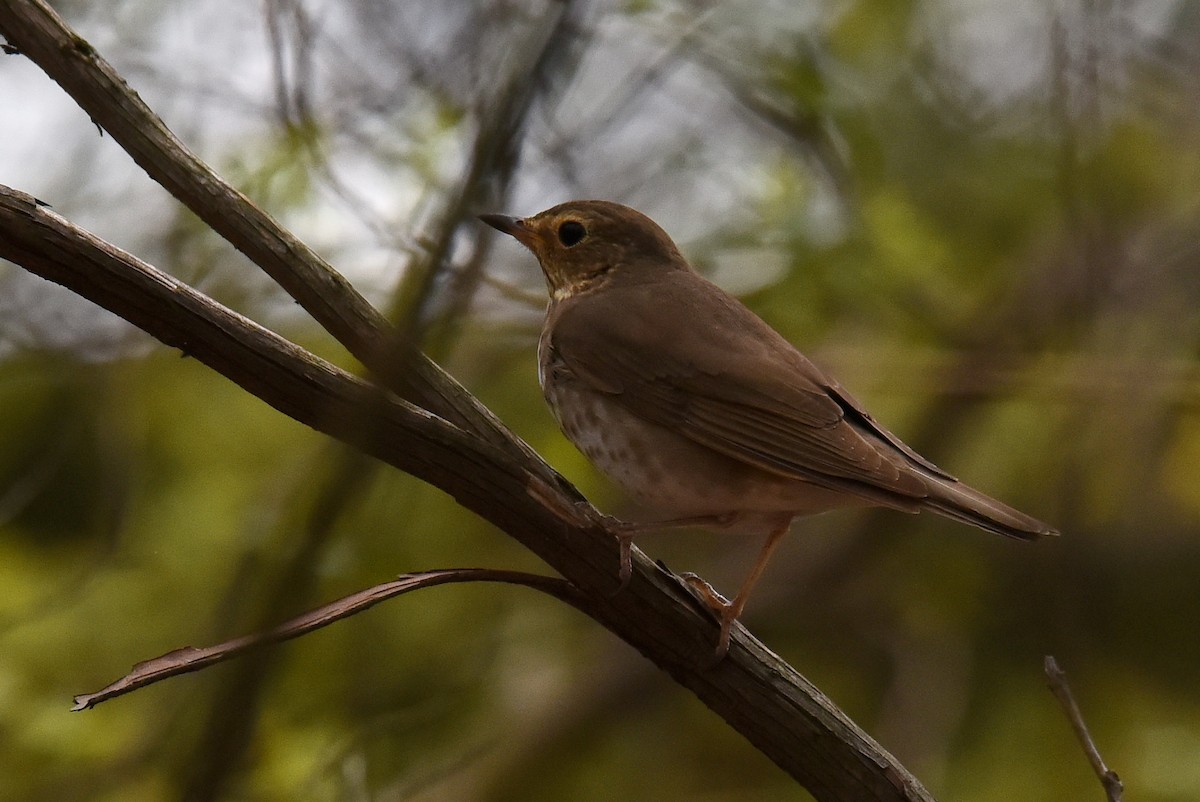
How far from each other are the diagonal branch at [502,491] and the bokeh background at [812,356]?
1.58 meters

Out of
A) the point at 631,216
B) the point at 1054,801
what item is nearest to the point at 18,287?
the point at 631,216

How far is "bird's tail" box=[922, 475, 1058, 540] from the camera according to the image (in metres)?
3.14

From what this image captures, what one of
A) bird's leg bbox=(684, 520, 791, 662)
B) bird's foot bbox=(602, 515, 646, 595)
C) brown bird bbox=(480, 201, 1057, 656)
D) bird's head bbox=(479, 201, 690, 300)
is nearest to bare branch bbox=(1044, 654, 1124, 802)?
brown bird bbox=(480, 201, 1057, 656)

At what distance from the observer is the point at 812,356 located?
629cm

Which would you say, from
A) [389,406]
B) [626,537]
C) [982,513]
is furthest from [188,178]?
[982,513]

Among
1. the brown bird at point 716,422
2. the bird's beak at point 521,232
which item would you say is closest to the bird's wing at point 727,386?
the brown bird at point 716,422

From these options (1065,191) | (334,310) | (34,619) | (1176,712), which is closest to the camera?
(334,310)

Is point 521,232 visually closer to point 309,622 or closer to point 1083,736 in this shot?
point 309,622

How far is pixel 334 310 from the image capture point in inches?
112

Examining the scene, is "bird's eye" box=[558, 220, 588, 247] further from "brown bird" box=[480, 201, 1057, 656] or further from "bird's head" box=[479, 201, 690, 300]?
"brown bird" box=[480, 201, 1057, 656]

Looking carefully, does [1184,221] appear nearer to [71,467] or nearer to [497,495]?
[497,495]

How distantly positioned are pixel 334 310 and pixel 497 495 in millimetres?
558

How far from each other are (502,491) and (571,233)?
227 centimetres

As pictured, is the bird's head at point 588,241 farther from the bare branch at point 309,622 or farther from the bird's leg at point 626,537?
the bare branch at point 309,622
